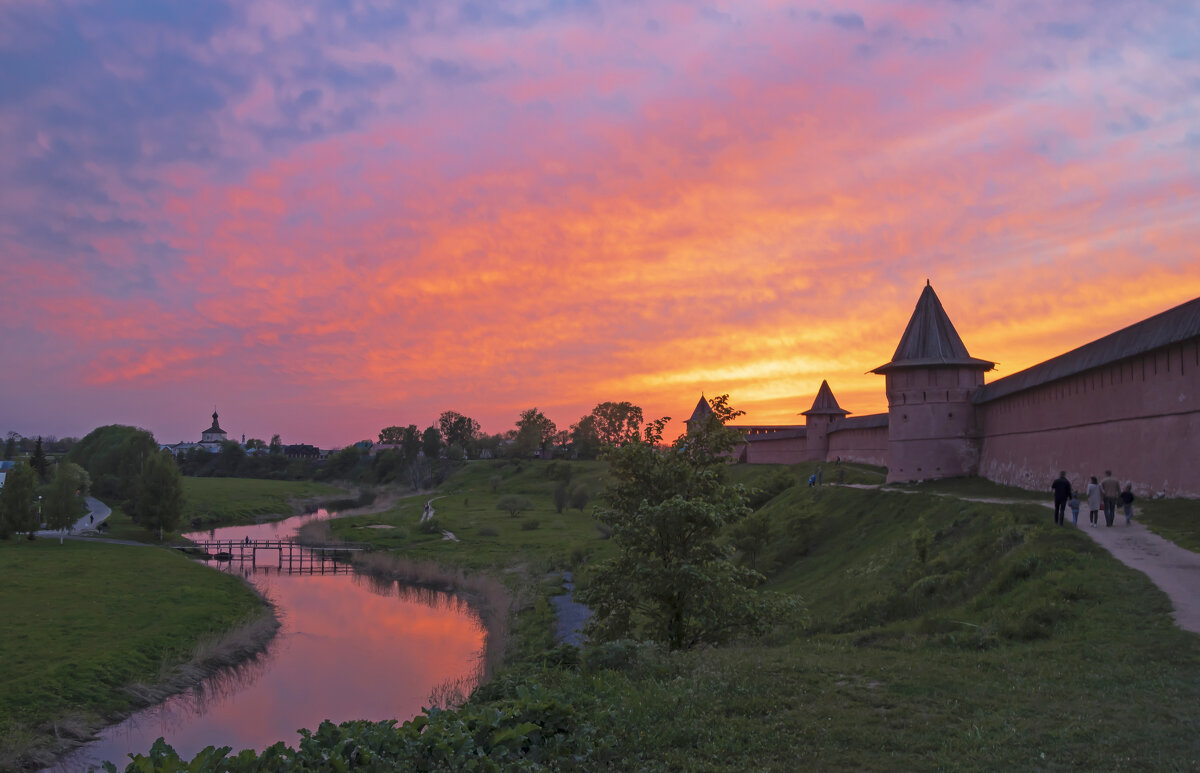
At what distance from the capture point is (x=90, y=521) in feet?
211

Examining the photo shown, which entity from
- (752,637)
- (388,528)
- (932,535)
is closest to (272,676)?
(752,637)

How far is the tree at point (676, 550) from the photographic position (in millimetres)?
14578

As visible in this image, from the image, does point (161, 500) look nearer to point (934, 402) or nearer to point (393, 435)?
point (934, 402)

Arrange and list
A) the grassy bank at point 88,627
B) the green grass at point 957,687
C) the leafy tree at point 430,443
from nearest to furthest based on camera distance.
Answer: the green grass at point 957,687 → the grassy bank at point 88,627 → the leafy tree at point 430,443

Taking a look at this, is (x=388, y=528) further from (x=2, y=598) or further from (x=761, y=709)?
(x=761, y=709)

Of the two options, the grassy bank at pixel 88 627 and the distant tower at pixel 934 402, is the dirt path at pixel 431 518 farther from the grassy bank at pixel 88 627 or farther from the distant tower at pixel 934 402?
the distant tower at pixel 934 402

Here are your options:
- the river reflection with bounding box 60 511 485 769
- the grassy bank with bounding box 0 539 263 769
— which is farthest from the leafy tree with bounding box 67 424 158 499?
the river reflection with bounding box 60 511 485 769

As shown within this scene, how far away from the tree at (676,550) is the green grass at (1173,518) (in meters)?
7.17

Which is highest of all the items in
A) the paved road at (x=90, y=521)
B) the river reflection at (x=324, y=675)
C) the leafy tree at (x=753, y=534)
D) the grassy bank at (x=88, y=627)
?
the leafy tree at (x=753, y=534)

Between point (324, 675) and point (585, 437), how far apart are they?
315 ft

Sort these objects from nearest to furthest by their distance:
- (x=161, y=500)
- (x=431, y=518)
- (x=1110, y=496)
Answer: (x=1110, y=496) < (x=161, y=500) < (x=431, y=518)

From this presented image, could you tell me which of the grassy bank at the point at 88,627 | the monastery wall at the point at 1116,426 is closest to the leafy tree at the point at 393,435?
the grassy bank at the point at 88,627

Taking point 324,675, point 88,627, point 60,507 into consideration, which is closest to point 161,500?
point 60,507

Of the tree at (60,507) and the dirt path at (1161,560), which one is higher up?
the dirt path at (1161,560)
